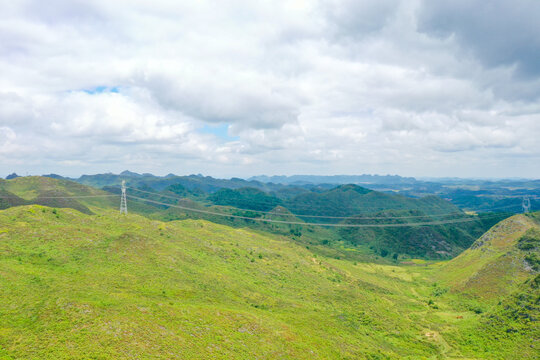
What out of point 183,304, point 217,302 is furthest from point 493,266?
point 183,304

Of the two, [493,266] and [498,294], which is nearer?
[498,294]

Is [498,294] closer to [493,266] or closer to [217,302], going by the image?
[493,266]

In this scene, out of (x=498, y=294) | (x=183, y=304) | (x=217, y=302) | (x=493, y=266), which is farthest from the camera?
(x=493, y=266)

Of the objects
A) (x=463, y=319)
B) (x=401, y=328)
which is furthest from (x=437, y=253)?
(x=401, y=328)

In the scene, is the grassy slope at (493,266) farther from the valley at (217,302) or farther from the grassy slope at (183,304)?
the grassy slope at (183,304)

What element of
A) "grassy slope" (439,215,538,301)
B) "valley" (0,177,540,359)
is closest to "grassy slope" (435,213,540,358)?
"grassy slope" (439,215,538,301)

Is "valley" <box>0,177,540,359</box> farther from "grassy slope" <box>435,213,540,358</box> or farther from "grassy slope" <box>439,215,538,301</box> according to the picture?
"grassy slope" <box>439,215,538,301</box>

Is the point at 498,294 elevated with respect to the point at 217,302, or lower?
lower

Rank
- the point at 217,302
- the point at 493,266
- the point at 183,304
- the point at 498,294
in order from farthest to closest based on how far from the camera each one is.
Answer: the point at 493,266 → the point at 498,294 → the point at 217,302 → the point at 183,304
